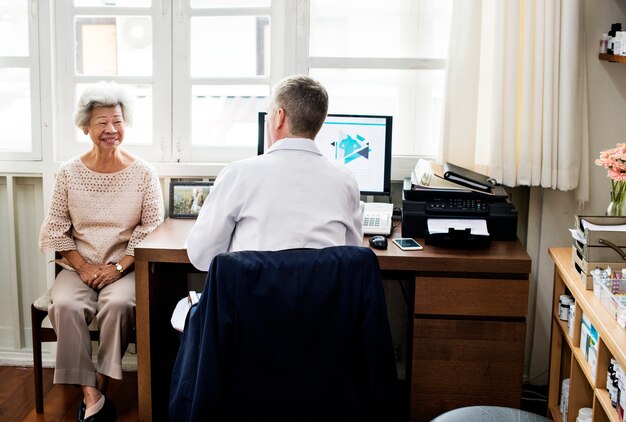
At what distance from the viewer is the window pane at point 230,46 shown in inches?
131

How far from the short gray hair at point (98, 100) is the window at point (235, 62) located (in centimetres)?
24

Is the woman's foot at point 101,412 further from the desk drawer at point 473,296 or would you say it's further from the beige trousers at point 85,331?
the desk drawer at point 473,296

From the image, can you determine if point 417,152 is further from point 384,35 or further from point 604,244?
point 604,244

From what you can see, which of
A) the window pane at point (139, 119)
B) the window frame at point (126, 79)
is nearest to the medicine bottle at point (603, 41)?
the window frame at point (126, 79)

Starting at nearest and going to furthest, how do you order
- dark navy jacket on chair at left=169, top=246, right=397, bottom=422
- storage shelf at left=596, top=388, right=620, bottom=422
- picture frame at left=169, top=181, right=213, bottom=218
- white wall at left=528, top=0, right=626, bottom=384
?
1. dark navy jacket on chair at left=169, top=246, right=397, bottom=422
2. storage shelf at left=596, top=388, right=620, bottom=422
3. white wall at left=528, top=0, right=626, bottom=384
4. picture frame at left=169, top=181, right=213, bottom=218

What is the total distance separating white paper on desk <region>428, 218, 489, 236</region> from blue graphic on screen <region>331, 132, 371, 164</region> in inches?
17.7

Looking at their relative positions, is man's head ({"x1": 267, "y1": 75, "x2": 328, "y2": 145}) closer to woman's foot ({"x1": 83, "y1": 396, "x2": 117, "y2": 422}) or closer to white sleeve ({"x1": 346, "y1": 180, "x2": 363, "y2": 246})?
white sleeve ({"x1": 346, "y1": 180, "x2": 363, "y2": 246})

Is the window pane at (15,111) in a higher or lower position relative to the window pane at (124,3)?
lower

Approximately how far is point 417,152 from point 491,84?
1.51 ft

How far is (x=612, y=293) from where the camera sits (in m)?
2.21

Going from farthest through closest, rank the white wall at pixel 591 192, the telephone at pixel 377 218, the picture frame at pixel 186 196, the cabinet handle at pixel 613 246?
the picture frame at pixel 186 196, the white wall at pixel 591 192, the telephone at pixel 377 218, the cabinet handle at pixel 613 246

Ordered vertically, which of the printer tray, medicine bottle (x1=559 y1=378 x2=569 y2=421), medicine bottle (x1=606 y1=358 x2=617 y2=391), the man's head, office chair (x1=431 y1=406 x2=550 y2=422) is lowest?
medicine bottle (x1=559 y1=378 x2=569 y2=421)

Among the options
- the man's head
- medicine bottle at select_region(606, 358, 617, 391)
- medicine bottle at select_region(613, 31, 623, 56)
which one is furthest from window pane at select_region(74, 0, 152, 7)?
medicine bottle at select_region(606, 358, 617, 391)

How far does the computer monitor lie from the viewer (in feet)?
10.2
